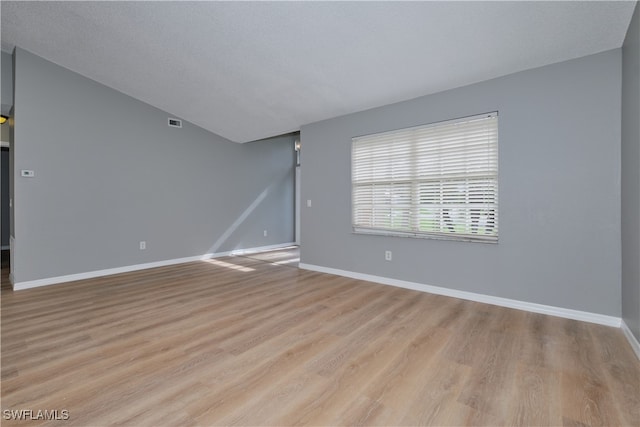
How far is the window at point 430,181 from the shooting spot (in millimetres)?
3182

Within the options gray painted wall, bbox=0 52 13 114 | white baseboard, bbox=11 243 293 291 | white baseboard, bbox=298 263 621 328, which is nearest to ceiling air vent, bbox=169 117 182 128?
gray painted wall, bbox=0 52 13 114

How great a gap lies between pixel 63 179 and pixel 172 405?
4082mm

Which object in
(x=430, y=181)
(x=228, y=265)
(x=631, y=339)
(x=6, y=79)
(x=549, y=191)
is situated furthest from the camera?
(x=228, y=265)

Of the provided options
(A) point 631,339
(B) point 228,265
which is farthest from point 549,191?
(B) point 228,265

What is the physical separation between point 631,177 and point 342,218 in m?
3.10

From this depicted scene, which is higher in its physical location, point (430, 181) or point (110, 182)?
point (110, 182)

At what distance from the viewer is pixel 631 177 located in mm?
2188

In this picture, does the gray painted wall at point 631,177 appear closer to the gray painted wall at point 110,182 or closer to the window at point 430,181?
the window at point 430,181

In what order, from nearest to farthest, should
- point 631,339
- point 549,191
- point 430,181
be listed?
point 631,339 → point 549,191 → point 430,181

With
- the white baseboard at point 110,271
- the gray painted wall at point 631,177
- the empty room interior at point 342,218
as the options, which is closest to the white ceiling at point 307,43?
the empty room interior at point 342,218

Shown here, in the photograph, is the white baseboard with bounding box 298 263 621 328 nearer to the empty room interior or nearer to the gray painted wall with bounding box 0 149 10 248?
the empty room interior

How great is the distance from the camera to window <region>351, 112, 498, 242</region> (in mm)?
3182

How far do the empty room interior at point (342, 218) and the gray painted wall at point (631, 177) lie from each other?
0.04m

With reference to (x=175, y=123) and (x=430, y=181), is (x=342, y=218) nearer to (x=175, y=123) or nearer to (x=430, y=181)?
(x=430, y=181)
